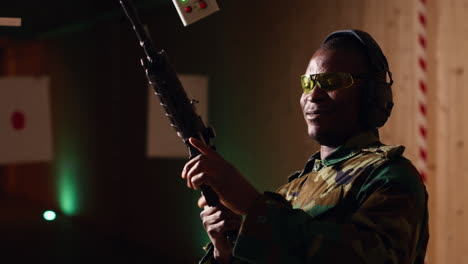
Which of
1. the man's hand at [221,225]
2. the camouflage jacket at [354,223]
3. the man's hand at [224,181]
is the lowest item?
the man's hand at [221,225]

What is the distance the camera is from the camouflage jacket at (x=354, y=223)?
1.46 meters

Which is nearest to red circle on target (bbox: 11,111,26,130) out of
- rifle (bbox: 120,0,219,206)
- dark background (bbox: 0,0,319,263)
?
dark background (bbox: 0,0,319,263)

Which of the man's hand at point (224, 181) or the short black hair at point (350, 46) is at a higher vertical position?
the short black hair at point (350, 46)

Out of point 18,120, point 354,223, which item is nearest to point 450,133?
point 354,223

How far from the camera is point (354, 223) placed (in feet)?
4.92

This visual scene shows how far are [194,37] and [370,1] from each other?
2.48m

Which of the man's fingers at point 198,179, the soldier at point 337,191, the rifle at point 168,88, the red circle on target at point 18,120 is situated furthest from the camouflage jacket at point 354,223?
the red circle on target at point 18,120

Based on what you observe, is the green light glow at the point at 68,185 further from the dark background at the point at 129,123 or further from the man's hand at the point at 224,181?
the man's hand at the point at 224,181

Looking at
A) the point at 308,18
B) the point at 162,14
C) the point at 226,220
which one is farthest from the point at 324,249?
the point at 162,14

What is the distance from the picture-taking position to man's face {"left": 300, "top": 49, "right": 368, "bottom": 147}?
1.82 metres

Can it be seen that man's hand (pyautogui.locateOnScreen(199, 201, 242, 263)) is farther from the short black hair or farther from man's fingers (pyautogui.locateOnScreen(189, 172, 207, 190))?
the short black hair

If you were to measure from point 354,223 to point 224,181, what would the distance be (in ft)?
1.01

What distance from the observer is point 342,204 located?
1640 millimetres

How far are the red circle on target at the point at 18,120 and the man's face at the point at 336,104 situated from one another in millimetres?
6080
